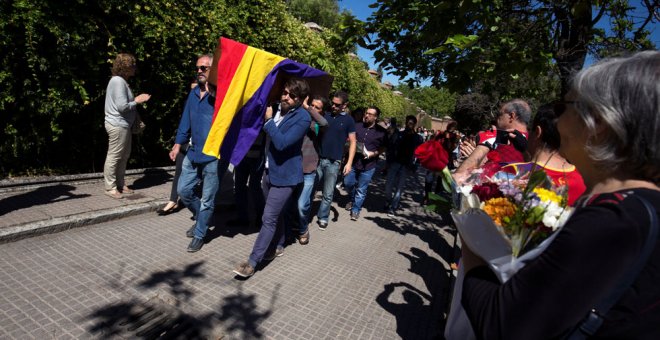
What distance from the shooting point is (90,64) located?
17.6 ft

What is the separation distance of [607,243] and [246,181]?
464 cm

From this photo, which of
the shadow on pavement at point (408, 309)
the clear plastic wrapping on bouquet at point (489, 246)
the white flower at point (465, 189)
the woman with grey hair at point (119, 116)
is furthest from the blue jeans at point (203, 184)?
the clear plastic wrapping on bouquet at point (489, 246)

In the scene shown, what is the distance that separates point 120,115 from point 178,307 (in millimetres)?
3454

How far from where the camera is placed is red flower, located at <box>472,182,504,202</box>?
160 centimetres

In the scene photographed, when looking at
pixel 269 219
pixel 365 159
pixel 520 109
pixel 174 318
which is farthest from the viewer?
pixel 365 159

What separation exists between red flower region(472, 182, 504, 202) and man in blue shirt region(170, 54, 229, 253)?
3.28m

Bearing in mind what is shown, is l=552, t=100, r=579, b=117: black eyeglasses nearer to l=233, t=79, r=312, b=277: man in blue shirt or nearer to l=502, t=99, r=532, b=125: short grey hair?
l=502, t=99, r=532, b=125: short grey hair

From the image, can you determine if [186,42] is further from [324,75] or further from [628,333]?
[628,333]

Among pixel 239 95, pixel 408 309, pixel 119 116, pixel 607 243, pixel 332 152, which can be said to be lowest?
pixel 408 309

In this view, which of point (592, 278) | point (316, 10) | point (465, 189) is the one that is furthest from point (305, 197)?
point (316, 10)

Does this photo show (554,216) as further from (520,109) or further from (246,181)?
(246,181)

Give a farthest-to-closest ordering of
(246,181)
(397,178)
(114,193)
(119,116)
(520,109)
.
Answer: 1. (397,178)
2. (114,193)
3. (119,116)
4. (246,181)
5. (520,109)

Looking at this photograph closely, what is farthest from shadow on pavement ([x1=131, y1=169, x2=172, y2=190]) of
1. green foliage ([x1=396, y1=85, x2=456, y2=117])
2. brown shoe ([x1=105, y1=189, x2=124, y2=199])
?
green foliage ([x1=396, y1=85, x2=456, y2=117])

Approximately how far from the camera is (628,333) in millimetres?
999
